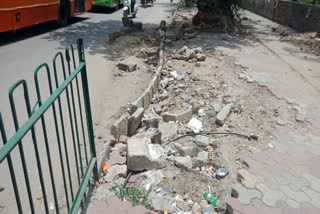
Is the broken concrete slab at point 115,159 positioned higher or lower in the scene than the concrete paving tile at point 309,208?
higher

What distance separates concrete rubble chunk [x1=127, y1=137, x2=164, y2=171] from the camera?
3.05m

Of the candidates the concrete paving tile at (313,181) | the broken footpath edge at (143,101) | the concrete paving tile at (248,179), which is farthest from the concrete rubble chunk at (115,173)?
the concrete paving tile at (313,181)

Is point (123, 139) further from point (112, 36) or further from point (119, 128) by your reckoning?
point (112, 36)

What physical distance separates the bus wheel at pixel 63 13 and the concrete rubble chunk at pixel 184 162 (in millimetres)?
10075

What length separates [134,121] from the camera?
12.8 ft

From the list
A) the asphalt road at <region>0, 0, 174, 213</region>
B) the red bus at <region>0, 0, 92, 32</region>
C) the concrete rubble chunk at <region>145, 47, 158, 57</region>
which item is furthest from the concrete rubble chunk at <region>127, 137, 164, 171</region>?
the red bus at <region>0, 0, 92, 32</region>

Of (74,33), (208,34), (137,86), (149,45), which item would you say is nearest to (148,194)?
(137,86)

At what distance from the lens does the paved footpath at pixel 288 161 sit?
267 cm

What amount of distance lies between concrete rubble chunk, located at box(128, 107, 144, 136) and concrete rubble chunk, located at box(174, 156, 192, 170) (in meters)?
0.94

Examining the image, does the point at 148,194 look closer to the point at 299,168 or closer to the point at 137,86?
the point at 299,168

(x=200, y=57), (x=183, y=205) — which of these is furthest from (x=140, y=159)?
(x=200, y=57)

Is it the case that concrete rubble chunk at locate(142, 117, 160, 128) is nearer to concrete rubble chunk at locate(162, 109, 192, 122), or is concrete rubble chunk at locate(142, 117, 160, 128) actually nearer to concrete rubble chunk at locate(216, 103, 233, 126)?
concrete rubble chunk at locate(162, 109, 192, 122)

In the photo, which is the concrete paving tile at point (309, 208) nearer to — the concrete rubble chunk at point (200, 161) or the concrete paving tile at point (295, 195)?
the concrete paving tile at point (295, 195)

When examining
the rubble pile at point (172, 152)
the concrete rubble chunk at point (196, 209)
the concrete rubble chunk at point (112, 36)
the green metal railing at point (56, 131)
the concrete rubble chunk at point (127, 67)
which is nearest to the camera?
the green metal railing at point (56, 131)
